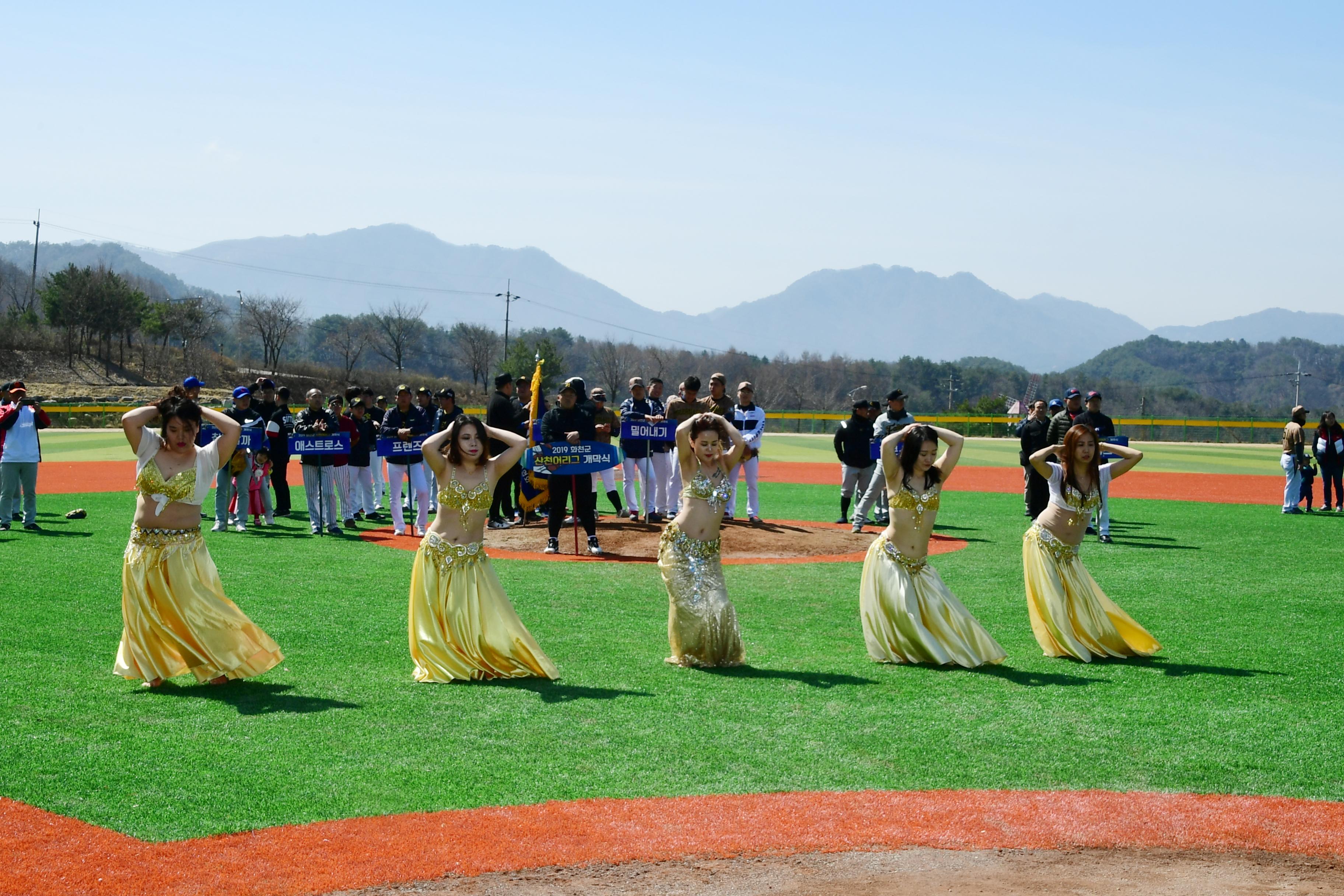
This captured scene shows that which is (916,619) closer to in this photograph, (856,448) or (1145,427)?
(856,448)

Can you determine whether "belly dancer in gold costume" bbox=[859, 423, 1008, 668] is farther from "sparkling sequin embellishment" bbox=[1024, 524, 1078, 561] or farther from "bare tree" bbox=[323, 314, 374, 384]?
"bare tree" bbox=[323, 314, 374, 384]

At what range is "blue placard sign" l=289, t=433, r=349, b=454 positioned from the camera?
15.4 metres

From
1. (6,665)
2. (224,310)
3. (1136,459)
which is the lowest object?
(6,665)

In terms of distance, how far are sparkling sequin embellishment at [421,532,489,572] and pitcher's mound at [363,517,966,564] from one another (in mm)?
5877

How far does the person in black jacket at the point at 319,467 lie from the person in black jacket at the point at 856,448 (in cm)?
747

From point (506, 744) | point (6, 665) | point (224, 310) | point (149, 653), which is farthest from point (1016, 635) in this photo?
point (224, 310)

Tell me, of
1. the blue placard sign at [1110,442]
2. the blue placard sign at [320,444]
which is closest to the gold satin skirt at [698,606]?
the blue placard sign at [1110,442]

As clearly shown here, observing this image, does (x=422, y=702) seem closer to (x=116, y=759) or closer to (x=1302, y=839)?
(x=116, y=759)

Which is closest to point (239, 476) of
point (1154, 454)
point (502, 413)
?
point (502, 413)

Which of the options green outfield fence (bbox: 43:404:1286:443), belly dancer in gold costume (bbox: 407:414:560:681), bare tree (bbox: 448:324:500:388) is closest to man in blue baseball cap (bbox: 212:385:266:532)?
belly dancer in gold costume (bbox: 407:414:560:681)

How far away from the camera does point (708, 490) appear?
807 centimetres

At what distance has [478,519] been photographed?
762 centimetres

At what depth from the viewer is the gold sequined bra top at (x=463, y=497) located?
24.7 feet

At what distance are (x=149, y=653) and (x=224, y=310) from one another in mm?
81715
